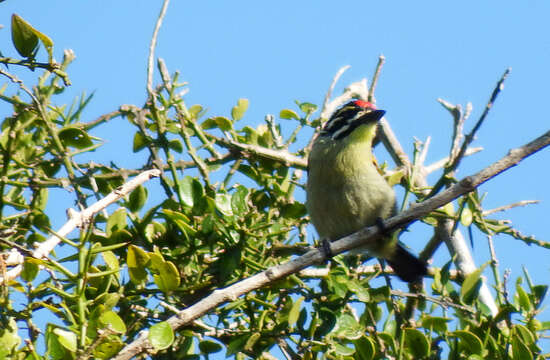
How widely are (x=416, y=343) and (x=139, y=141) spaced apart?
1.47 m

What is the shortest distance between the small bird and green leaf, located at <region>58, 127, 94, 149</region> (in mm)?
1387

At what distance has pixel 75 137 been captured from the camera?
10.4ft

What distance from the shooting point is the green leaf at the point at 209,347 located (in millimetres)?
2912

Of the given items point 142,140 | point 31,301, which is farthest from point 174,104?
point 31,301

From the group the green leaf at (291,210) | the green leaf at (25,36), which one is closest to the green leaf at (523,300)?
the green leaf at (291,210)

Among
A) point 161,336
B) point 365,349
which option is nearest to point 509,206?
point 365,349

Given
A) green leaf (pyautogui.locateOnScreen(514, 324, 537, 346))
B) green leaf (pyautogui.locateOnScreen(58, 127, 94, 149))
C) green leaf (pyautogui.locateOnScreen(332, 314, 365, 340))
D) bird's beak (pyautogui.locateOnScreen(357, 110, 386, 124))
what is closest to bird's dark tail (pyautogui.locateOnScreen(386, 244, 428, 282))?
bird's beak (pyautogui.locateOnScreen(357, 110, 386, 124))

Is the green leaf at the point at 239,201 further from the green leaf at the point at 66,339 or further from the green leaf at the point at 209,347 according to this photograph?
the green leaf at the point at 66,339

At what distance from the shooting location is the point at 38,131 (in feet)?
10.5

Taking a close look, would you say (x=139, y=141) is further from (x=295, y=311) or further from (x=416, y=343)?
(x=416, y=343)

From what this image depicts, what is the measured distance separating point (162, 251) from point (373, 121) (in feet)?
5.86

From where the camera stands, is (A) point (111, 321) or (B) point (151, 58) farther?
(B) point (151, 58)

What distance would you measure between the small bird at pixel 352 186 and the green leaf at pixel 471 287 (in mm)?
1187

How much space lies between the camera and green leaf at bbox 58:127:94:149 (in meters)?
3.10
